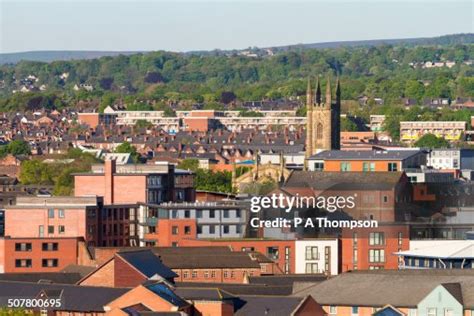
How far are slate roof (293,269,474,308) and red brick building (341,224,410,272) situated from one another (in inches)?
612

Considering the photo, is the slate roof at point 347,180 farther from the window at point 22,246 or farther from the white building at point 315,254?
the window at point 22,246

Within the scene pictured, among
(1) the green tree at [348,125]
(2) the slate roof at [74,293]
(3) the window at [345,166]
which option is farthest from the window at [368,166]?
(1) the green tree at [348,125]

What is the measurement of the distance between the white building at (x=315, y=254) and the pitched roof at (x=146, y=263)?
40.8 feet

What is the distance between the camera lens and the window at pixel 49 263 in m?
72.4

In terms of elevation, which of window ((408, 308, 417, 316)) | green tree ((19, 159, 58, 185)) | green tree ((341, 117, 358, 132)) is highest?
window ((408, 308, 417, 316))

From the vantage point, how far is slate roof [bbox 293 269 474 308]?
52.7 m

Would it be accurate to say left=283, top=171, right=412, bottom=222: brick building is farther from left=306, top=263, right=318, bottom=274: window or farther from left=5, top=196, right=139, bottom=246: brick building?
left=5, top=196, right=139, bottom=246: brick building

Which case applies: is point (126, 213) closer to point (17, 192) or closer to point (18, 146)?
point (17, 192)

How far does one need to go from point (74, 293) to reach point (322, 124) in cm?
7855

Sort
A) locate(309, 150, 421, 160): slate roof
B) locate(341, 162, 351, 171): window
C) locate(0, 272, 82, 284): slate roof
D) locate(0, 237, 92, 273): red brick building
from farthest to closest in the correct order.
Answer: locate(309, 150, 421, 160): slate roof, locate(341, 162, 351, 171): window, locate(0, 237, 92, 273): red brick building, locate(0, 272, 82, 284): slate roof

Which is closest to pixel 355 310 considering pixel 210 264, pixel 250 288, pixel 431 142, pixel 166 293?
pixel 250 288

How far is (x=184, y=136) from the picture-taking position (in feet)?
581

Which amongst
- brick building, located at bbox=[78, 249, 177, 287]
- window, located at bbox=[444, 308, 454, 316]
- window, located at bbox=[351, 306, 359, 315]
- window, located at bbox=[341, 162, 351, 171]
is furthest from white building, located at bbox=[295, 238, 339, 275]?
window, located at bbox=[444, 308, 454, 316]

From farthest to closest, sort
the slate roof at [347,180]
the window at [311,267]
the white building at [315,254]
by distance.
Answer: the slate roof at [347,180] < the white building at [315,254] < the window at [311,267]
